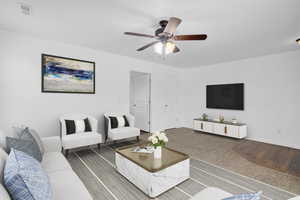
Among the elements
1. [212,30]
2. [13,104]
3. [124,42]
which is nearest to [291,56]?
[212,30]

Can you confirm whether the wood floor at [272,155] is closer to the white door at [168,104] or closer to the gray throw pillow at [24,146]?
the white door at [168,104]

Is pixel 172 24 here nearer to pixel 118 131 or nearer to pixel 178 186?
pixel 178 186

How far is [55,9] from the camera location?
2129 mm

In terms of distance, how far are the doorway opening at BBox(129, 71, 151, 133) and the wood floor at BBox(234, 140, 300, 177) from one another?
2889 millimetres

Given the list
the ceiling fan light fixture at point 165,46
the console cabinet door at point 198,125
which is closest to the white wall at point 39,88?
the ceiling fan light fixture at point 165,46

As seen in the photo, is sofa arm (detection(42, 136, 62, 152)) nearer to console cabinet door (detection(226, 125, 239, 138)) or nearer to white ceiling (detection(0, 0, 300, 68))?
white ceiling (detection(0, 0, 300, 68))

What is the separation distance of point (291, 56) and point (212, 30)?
275 cm

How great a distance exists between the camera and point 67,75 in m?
3.51

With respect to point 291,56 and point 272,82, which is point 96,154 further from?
point 291,56

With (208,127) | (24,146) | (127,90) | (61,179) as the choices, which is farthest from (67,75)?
(208,127)

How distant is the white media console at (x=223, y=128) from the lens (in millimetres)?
4344

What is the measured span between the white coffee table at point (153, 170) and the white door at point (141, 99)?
2.98 m

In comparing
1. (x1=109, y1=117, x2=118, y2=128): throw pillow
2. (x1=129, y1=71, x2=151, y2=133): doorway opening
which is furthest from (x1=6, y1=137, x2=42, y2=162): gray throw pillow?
(x1=129, y1=71, x2=151, y2=133): doorway opening

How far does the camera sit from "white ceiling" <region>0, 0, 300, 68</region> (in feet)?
6.50
